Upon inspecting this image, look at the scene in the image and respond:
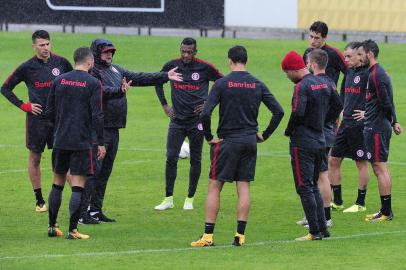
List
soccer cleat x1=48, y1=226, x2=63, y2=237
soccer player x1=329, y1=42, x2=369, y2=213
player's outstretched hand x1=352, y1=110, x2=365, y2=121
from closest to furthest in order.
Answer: soccer cleat x1=48, y1=226, x2=63, y2=237
soccer player x1=329, y1=42, x2=369, y2=213
player's outstretched hand x1=352, y1=110, x2=365, y2=121

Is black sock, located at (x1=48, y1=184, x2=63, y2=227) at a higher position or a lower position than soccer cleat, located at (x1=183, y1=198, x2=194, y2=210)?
higher

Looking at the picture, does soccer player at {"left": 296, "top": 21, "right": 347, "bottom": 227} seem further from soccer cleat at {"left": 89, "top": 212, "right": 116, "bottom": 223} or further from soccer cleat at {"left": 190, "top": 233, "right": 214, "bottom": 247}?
soccer cleat at {"left": 89, "top": 212, "right": 116, "bottom": 223}

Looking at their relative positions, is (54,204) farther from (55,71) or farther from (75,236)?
(55,71)

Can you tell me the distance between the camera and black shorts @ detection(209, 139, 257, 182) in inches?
551

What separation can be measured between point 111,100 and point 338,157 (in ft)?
10.9

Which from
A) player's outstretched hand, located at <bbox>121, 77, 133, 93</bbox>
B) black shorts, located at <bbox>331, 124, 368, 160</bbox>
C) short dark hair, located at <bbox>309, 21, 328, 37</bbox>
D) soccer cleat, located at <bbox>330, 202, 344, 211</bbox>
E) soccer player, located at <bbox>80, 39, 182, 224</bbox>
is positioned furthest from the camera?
soccer cleat, located at <bbox>330, 202, 344, 211</bbox>

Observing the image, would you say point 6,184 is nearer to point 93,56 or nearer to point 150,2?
point 93,56

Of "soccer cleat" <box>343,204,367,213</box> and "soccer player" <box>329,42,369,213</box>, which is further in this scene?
"soccer cleat" <box>343,204,367,213</box>

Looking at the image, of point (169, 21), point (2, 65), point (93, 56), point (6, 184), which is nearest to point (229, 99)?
point (93, 56)

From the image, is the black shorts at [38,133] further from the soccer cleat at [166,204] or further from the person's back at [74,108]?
the person's back at [74,108]

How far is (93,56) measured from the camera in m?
15.2

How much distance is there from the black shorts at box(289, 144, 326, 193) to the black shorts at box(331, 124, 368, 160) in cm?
231

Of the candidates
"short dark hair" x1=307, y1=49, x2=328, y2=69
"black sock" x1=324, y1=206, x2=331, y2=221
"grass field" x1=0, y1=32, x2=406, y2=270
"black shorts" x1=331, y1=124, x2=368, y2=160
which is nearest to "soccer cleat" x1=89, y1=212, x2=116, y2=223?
"grass field" x1=0, y1=32, x2=406, y2=270

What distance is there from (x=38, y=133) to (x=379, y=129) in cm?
457
